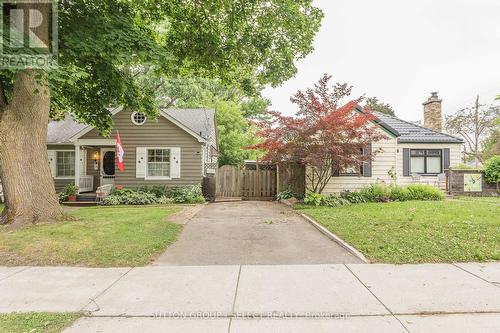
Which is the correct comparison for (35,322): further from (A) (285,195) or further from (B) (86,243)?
(A) (285,195)

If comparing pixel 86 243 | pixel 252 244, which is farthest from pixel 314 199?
pixel 86 243

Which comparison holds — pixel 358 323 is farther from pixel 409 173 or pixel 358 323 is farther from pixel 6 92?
pixel 409 173

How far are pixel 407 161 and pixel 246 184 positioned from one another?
29.6ft

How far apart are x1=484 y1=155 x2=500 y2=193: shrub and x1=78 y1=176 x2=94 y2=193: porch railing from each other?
72.2ft

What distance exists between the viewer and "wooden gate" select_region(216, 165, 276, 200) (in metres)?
16.5

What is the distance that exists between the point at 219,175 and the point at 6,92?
10.2 meters

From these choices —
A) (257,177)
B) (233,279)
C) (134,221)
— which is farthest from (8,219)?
(257,177)

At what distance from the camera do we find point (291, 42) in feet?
32.2

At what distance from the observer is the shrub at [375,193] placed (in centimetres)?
1286

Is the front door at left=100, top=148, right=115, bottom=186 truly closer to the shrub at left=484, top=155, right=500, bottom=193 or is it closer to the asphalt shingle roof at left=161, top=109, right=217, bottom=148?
the asphalt shingle roof at left=161, top=109, right=217, bottom=148

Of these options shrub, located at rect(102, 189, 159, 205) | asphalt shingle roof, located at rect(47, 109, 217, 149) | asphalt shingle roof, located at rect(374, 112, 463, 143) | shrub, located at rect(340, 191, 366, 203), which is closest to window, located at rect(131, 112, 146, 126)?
asphalt shingle roof, located at rect(47, 109, 217, 149)

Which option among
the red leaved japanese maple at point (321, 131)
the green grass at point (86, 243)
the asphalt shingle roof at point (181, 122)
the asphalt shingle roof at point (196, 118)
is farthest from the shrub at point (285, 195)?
the green grass at point (86, 243)

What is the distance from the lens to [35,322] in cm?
308

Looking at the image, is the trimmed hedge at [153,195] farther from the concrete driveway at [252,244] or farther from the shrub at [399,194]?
the shrub at [399,194]
